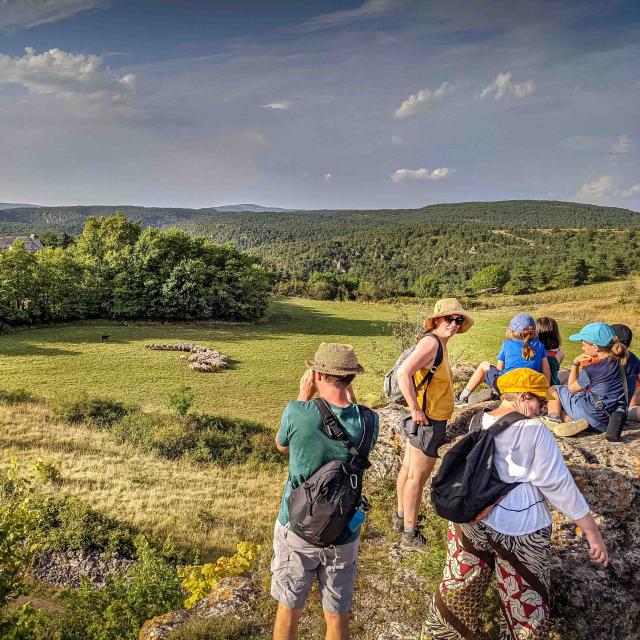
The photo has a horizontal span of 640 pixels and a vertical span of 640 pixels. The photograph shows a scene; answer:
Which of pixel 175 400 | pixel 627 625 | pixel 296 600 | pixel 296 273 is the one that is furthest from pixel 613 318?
pixel 296 273

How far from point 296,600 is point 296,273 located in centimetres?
10529

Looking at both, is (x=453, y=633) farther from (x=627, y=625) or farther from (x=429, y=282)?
(x=429, y=282)

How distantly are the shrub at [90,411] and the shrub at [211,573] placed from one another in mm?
12082

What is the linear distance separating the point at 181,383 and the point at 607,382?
19.4m

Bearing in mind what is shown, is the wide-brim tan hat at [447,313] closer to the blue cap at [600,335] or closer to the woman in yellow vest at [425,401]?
the woman in yellow vest at [425,401]

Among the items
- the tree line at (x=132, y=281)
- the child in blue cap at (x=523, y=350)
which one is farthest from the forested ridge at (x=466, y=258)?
the child in blue cap at (x=523, y=350)

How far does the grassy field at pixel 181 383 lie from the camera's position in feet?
32.6

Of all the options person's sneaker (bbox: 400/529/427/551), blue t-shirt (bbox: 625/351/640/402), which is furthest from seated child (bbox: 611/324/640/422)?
person's sneaker (bbox: 400/529/427/551)

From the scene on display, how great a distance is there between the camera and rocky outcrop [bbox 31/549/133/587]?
7.74m

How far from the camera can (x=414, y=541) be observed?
454 centimetres

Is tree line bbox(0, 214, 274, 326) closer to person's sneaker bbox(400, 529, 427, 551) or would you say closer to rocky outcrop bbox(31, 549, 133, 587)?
rocky outcrop bbox(31, 549, 133, 587)

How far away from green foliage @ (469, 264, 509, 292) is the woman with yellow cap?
81151 millimetres

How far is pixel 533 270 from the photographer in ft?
261

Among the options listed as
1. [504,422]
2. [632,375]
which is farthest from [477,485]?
[632,375]
